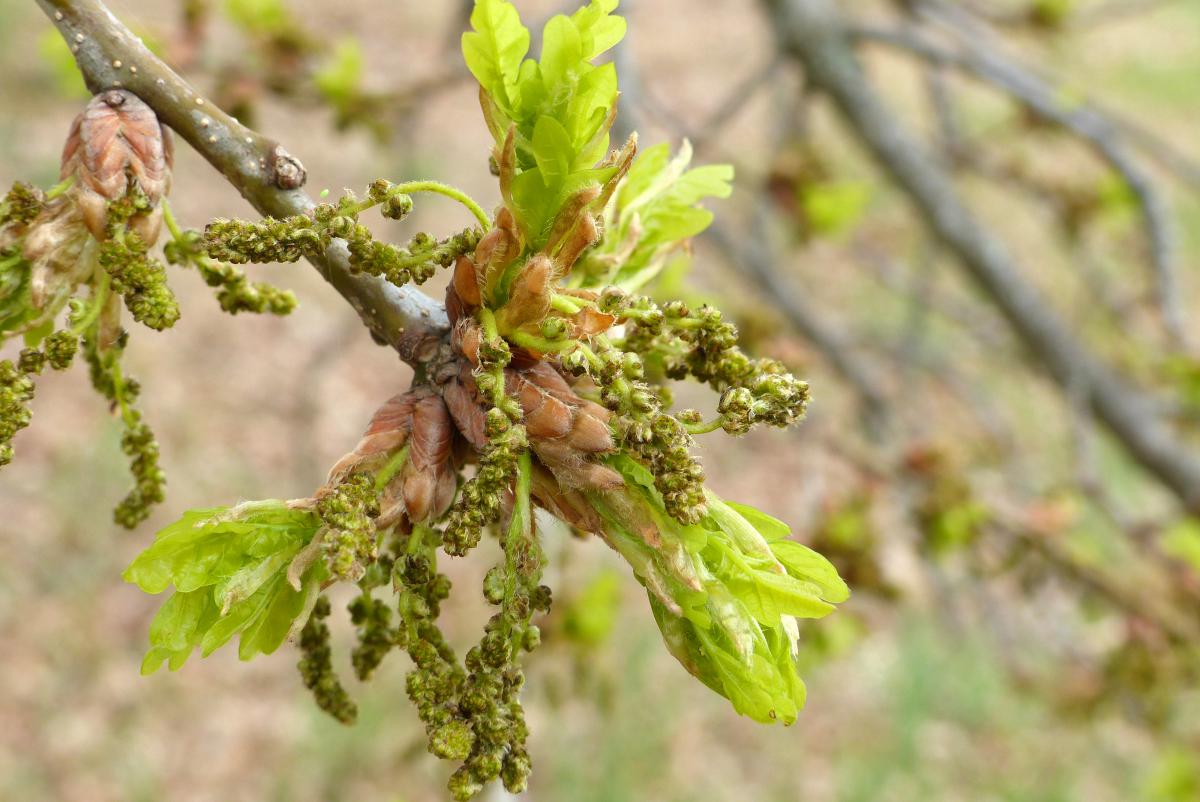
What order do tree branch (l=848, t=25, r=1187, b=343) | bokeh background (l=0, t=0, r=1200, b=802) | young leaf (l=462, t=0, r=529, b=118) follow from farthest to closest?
1. tree branch (l=848, t=25, r=1187, b=343)
2. bokeh background (l=0, t=0, r=1200, b=802)
3. young leaf (l=462, t=0, r=529, b=118)

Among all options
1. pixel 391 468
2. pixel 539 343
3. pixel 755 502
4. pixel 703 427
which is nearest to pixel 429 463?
pixel 391 468

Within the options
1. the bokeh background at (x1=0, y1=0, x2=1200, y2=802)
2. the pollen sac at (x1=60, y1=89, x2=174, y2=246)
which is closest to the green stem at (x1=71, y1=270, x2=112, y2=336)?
the pollen sac at (x1=60, y1=89, x2=174, y2=246)

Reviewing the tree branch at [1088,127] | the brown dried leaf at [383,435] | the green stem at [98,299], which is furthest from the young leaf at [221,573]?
the tree branch at [1088,127]

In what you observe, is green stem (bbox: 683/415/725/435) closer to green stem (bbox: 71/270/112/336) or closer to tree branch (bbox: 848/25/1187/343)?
green stem (bbox: 71/270/112/336)

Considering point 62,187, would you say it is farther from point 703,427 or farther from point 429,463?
point 703,427

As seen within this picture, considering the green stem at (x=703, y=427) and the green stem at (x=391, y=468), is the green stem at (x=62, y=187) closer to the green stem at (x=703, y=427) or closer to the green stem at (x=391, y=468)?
the green stem at (x=391, y=468)
